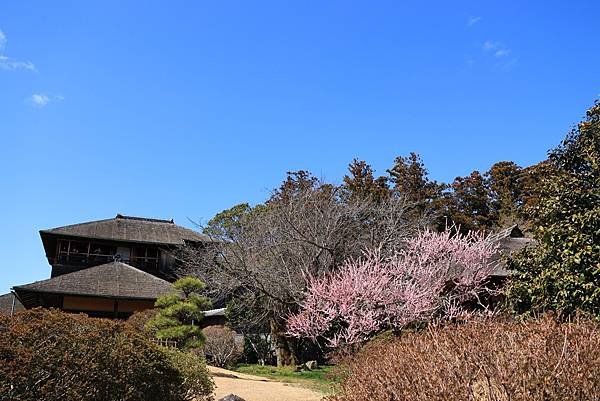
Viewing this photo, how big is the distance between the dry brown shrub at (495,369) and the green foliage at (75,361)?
3.39m

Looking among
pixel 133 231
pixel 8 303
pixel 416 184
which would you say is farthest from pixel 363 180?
pixel 8 303

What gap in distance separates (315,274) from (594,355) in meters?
15.5

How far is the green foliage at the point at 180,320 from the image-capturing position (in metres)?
18.1

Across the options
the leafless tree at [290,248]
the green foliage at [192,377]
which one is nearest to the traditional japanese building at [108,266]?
the leafless tree at [290,248]

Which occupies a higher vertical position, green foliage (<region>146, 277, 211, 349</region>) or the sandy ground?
green foliage (<region>146, 277, 211, 349</region>)

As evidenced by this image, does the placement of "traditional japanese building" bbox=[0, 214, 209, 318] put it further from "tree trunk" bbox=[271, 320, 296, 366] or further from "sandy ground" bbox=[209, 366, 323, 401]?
"sandy ground" bbox=[209, 366, 323, 401]

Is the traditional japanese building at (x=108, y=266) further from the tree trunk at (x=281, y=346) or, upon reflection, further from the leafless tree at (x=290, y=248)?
the tree trunk at (x=281, y=346)

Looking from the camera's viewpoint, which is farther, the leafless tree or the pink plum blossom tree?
the leafless tree

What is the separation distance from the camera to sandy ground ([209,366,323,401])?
11466 millimetres

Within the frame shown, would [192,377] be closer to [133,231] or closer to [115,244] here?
[115,244]

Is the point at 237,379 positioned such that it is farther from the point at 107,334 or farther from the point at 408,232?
the point at 408,232

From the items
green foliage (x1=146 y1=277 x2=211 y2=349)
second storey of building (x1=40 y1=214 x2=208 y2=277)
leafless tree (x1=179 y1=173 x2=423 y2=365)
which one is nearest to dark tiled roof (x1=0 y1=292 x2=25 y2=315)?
second storey of building (x1=40 y1=214 x2=208 y2=277)

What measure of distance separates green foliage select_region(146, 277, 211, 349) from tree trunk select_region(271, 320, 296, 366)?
299 centimetres

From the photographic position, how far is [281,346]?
68.7ft
